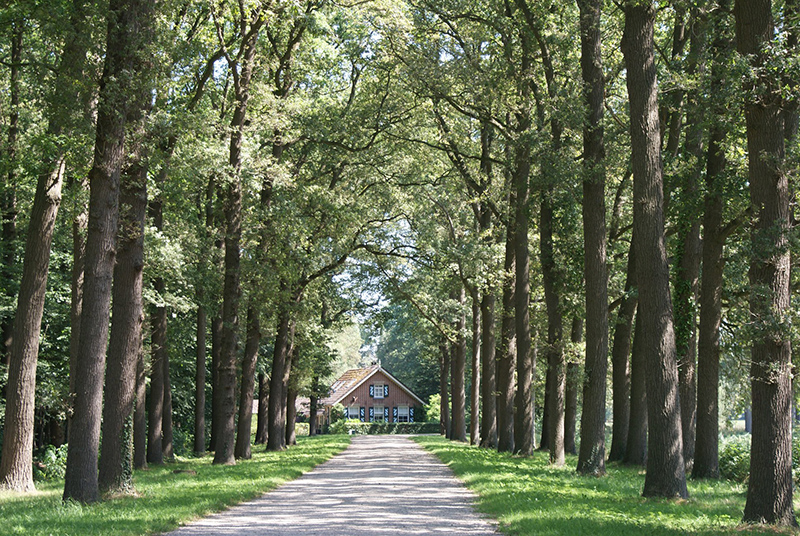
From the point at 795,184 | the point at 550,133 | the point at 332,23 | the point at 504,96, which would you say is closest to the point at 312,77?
the point at 332,23

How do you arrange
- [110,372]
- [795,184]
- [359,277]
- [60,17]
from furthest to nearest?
1. [359,277]
2. [110,372]
3. [60,17]
4. [795,184]

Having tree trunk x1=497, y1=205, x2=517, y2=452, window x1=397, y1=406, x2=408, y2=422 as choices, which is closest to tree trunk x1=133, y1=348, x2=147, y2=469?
tree trunk x1=497, y1=205, x2=517, y2=452

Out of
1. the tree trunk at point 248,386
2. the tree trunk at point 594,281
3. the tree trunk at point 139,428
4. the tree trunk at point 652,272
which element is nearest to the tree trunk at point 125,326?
the tree trunk at point 139,428

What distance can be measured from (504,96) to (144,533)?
15.2m

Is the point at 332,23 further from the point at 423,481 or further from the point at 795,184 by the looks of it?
the point at 795,184

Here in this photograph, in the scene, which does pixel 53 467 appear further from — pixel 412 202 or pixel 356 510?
pixel 412 202

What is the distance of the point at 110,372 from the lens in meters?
13.1

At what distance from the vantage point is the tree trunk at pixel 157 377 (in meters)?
22.7

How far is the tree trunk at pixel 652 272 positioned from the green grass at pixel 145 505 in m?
7.21

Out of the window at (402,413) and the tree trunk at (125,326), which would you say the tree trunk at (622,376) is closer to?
the tree trunk at (125,326)

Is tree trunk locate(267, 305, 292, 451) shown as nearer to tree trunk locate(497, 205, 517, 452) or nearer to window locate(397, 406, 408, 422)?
tree trunk locate(497, 205, 517, 452)

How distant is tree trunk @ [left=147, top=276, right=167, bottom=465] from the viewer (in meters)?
22.7

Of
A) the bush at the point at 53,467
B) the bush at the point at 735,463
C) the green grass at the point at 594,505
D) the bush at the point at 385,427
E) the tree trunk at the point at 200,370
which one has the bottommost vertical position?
the bush at the point at 385,427

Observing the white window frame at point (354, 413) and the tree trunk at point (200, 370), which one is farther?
the white window frame at point (354, 413)
